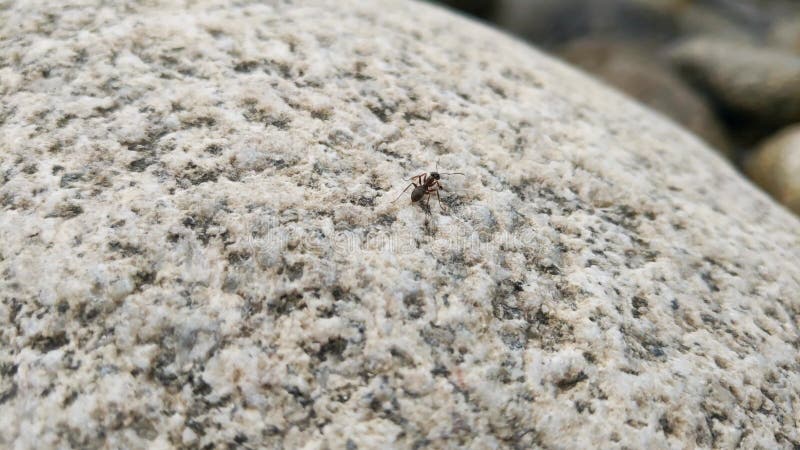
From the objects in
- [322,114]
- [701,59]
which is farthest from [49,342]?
[701,59]

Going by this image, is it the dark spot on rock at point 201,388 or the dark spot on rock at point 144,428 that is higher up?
the dark spot on rock at point 201,388

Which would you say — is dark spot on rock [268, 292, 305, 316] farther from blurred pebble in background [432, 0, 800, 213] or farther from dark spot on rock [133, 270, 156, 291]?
blurred pebble in background [432, 0, 800, 213]

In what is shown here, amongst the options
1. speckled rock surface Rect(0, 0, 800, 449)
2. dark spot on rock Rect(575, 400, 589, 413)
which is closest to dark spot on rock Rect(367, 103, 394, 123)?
speckled rock surface Rect(0, 0, 800, 449)

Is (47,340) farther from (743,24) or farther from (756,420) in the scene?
(743,24)

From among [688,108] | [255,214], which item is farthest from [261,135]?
[688,108]

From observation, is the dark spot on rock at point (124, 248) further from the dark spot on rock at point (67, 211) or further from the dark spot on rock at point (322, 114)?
the dark spot on rock at point (322, 114)

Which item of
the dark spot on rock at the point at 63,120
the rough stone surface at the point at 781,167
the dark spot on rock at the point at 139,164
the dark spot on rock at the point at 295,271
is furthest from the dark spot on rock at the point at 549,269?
the rough stone surface at the point at 781,167
